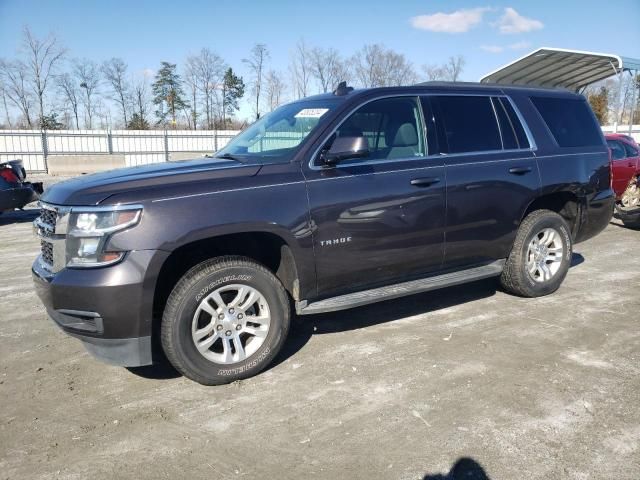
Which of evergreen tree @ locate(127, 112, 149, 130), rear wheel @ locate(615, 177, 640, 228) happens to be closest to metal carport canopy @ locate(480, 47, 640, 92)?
rear wheel @ locate(615, 177, 640, 228)

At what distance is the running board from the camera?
12.6ft

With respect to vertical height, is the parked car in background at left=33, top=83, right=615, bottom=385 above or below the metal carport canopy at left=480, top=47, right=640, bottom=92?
below

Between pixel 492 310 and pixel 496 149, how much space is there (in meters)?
1.54

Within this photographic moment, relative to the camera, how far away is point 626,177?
1021 cm

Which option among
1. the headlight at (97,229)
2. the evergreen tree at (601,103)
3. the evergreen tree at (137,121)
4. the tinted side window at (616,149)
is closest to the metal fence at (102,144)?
the tinted side window at (616,149)

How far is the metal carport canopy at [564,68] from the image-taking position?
1642cm

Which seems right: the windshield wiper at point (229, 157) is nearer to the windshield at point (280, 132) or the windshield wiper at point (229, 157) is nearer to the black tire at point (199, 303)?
the windshield at point (280, 132)

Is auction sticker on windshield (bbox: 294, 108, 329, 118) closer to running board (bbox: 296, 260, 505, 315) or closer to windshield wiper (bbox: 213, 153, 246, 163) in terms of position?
windshield wiper (bbox: 213, 153, 246, 163)

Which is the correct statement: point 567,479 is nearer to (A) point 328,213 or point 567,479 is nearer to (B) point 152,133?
(A) point 328,213

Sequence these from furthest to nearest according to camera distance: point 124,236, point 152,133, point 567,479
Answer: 1. point 152,133
2. point 124,236
3. point 567,479

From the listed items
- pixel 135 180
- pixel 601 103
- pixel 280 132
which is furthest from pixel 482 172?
pixel 601 103

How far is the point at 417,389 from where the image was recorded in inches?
134

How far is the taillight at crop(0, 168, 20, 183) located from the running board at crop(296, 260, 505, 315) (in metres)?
8.72

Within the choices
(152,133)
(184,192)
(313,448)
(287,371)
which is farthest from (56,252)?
(152,133)
